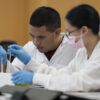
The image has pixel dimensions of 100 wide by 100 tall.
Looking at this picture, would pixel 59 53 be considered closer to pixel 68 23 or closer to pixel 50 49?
pixel 50 49

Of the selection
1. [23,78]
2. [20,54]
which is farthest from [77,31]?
[20,54]

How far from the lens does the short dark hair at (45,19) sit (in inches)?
63.6

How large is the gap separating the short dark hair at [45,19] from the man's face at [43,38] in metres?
0.03

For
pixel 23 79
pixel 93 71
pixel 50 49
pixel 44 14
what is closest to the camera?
pixel 93 71

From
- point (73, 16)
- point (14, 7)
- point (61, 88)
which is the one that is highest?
point (14, 7)

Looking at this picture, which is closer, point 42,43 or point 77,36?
point 77,36

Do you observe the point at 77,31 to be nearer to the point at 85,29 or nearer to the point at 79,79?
the point at 85,29

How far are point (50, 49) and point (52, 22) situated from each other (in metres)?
0.26

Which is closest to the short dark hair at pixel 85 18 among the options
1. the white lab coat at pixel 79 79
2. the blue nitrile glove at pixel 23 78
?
the white lab coat at pixel 79 79

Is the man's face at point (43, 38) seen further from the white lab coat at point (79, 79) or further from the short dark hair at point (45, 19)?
the white lab coat at point (79, 79)

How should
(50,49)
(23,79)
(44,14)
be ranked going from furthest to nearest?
(50,49) → (44,14) → (23,79)

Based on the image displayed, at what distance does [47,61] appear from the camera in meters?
1.86

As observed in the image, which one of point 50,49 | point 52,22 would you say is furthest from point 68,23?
point 50,49

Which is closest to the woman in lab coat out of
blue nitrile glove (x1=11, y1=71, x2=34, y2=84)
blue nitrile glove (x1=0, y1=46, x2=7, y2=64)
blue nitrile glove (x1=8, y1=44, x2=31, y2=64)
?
blue nitrile glove (x1=11, y1=71, x2=34, y2=84)
